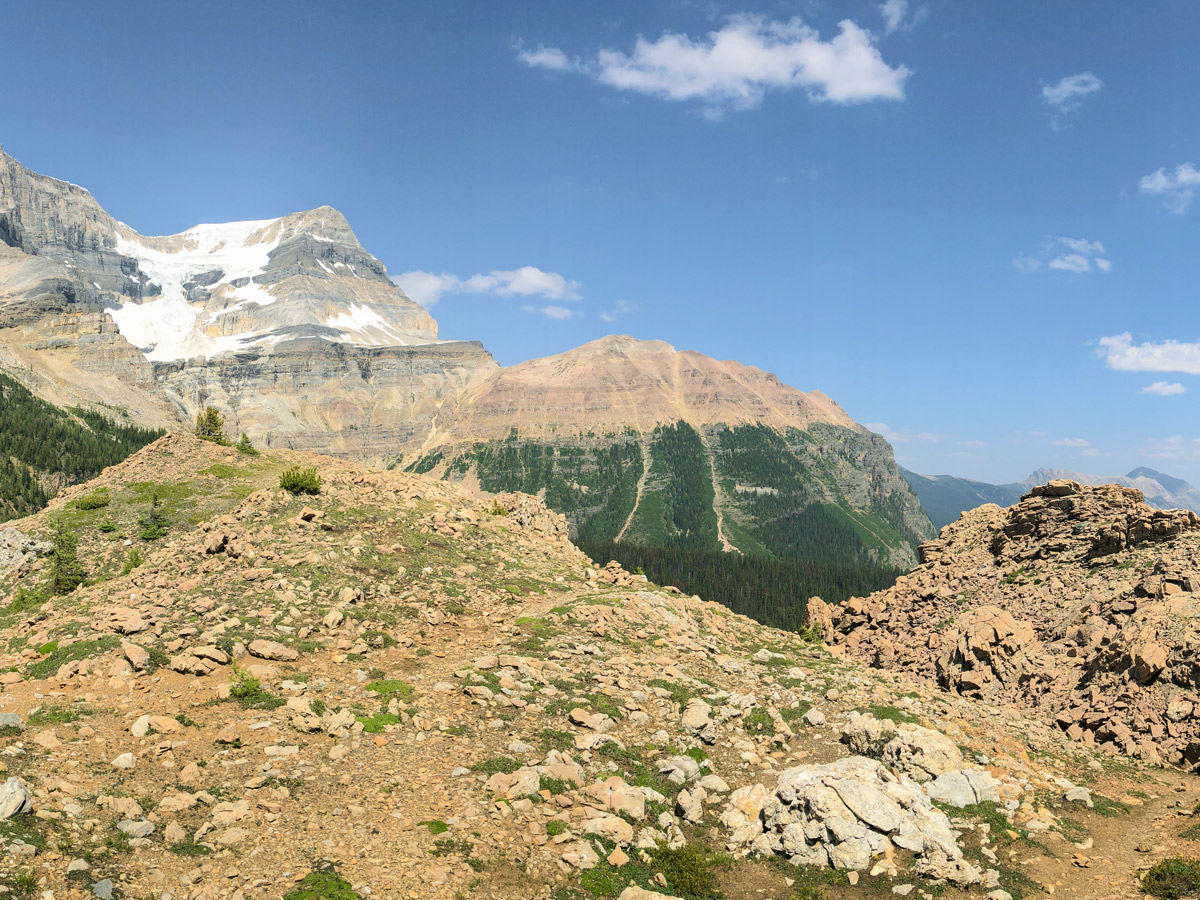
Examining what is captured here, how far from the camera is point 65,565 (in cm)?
3638

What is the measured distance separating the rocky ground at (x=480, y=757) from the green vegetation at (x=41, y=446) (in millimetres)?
130842

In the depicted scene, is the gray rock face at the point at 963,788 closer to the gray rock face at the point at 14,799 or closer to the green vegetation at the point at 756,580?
the gray rock face at the point at 14,799

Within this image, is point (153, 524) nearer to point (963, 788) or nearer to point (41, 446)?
point (963, 788)

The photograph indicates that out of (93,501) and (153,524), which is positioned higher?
(93,501)

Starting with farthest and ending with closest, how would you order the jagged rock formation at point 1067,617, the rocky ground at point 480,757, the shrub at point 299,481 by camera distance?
the shrub at point 299,481 → the jagged rock formation at point 1067,617 → the rocky ground at point 480,757

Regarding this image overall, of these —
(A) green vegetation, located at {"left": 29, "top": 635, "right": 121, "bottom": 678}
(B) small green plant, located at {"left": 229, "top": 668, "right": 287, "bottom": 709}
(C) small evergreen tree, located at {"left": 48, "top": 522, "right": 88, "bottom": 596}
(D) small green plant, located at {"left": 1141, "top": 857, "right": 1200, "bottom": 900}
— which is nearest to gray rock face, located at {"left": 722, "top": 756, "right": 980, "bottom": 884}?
(D) small green plant, located at {"left": 1141, "top": 857, "right": 1200, "bottom": 900}

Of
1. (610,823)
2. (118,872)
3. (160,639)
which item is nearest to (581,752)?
(610,823)

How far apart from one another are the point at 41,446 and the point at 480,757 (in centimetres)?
17816

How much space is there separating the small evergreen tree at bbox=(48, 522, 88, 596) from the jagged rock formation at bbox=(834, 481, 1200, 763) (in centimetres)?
4302

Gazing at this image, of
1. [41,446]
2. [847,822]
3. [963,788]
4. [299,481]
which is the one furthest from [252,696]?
[41,446]

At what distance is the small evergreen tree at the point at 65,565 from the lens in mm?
35375

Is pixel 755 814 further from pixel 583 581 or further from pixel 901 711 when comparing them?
pixel 583 581

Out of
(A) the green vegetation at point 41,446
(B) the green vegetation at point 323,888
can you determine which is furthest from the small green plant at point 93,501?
(A) the green vegetation at point 41,446

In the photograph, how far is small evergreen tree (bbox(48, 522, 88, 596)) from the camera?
3538 centimetres
